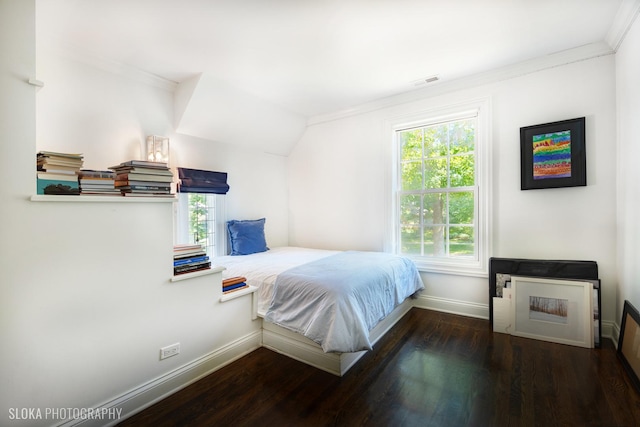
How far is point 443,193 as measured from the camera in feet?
10.9

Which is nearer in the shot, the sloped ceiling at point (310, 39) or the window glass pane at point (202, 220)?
the sloped ceiling at point (310, 39)

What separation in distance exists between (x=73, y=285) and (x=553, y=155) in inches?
153

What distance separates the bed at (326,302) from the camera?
1.90m

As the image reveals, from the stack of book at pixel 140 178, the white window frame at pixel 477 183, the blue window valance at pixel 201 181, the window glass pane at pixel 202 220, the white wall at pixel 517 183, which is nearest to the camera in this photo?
the stack of book at pixel 140 178

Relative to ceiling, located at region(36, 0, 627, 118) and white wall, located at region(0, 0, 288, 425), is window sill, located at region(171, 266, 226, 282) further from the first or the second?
ceiling, located at region(36, 0, 627, 118)

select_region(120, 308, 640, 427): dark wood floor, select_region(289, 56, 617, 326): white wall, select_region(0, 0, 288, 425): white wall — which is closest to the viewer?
select_region(0, 0, 288, 425): white wall

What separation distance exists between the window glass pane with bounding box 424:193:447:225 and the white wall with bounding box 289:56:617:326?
505mm

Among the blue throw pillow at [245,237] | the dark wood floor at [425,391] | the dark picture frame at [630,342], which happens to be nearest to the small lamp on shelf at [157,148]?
the blue throw pillow at [245,237]

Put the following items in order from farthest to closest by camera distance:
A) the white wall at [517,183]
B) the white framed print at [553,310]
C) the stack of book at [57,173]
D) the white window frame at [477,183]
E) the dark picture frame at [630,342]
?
1. the white window frame at [477,183]
2. the white wall at [517,183]
3. the white framed print at [553,310]
4. the dark picture frame at [630,342]
5. the stack of book at [57,173]

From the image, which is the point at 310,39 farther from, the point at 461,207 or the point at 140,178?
the point at 461,207

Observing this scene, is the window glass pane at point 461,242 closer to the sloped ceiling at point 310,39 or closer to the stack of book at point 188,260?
the sloped ceiling at point 310,39

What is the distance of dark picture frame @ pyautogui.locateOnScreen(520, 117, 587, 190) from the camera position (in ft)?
8.24

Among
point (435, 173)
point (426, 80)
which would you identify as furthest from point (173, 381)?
point (426, 80)

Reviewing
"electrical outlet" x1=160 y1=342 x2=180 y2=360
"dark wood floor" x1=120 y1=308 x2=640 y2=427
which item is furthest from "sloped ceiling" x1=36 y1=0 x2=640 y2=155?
"dark wood floor" x1=120 y1=308 x2=640 y2=427
